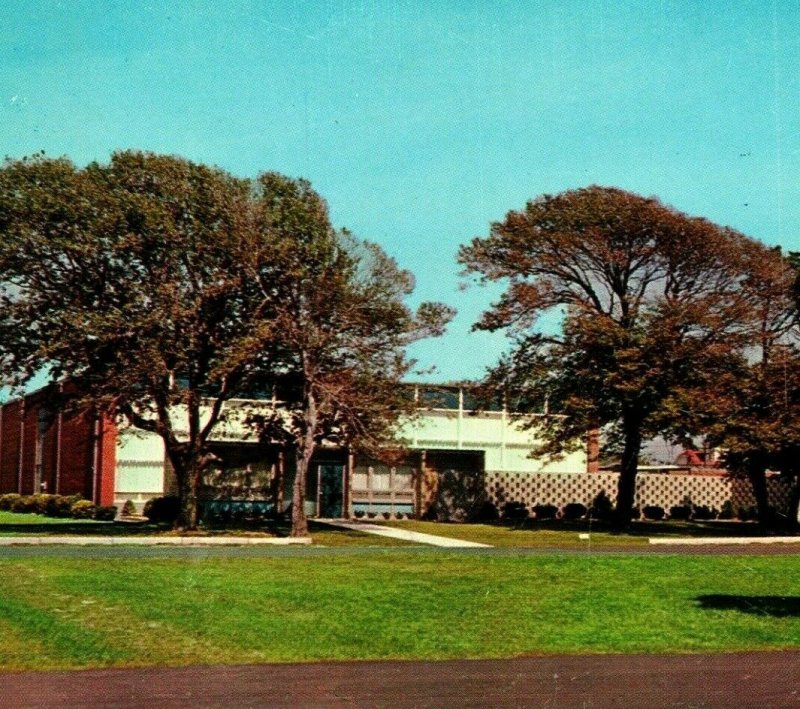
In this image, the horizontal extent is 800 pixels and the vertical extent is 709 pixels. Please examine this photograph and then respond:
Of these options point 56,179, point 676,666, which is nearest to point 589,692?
point 676,666

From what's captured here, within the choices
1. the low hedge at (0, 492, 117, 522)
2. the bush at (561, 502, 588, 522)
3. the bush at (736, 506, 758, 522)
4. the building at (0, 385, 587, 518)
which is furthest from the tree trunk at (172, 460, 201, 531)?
the bush at (736, 506, 758, 522)

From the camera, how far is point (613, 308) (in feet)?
114

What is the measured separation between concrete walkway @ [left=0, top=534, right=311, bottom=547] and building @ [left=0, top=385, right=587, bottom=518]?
407 inches

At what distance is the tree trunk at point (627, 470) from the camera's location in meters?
34.6

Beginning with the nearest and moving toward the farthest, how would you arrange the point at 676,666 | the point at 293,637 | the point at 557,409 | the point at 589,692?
the point at 589,692
the point at 676,666
the point at 293,637
the point at 557,409

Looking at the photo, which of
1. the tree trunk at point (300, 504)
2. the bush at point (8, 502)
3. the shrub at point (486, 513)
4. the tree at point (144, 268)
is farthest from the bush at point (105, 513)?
the shrub at point (486, 513)

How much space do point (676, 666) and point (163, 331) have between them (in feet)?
57.8

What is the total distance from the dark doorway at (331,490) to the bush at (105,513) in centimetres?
748

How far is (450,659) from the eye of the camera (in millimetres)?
10148

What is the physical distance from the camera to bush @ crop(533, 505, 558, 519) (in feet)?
136

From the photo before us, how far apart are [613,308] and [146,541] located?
16.7 m

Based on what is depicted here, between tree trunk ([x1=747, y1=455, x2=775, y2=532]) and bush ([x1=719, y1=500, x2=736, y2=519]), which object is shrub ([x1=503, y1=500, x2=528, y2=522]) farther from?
bush ([x1=719, y1=500, x2=736, y2=519])

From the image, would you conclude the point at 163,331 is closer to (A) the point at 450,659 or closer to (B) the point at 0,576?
(B) the point at 0,576

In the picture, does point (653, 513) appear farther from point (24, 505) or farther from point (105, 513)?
point (24, 505)
